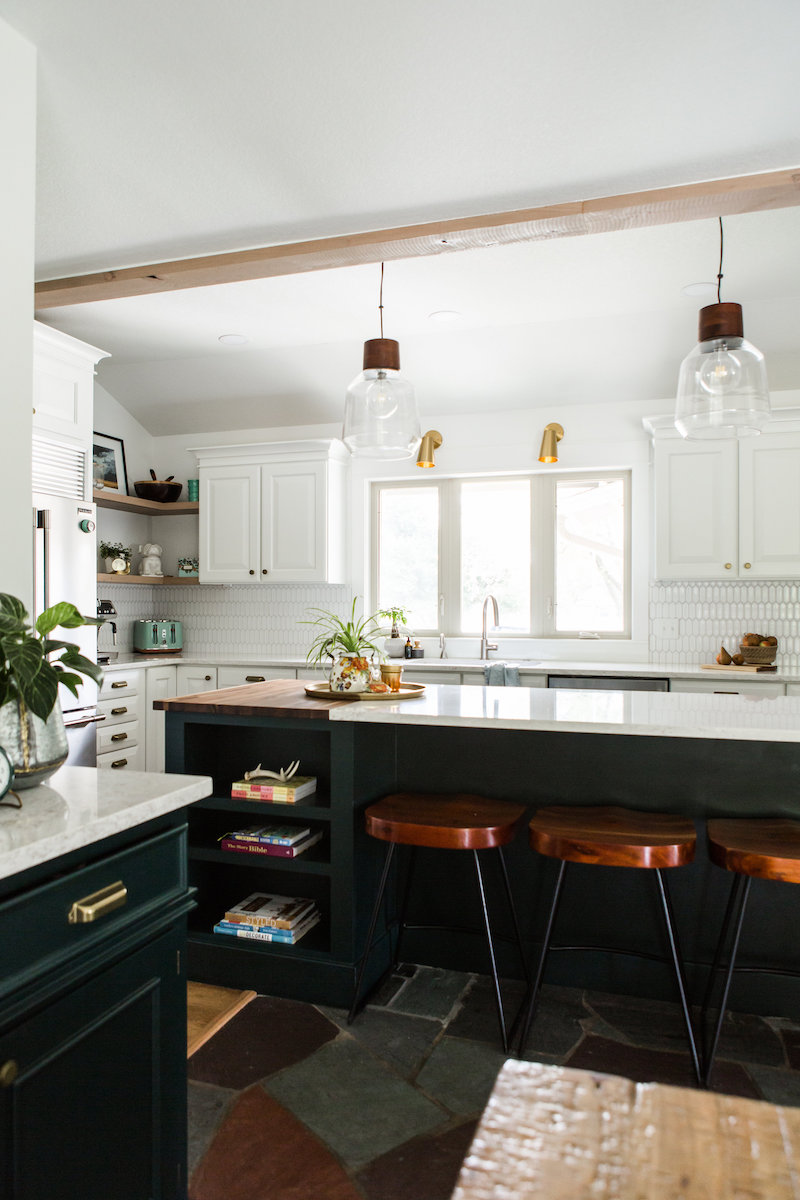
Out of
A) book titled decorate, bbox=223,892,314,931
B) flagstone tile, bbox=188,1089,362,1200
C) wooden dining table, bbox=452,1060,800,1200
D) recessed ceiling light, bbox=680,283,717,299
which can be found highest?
recessed ceiling light, bbox=680,283,717,299

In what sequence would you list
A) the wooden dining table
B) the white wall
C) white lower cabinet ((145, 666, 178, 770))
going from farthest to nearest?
white lower cabinet ((145, 666, 178, 770))
the white wall
the wooden dining table

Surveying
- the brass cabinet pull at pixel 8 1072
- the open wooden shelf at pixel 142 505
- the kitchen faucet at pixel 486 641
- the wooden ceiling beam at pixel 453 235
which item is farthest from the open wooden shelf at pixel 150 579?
the brass cabinet pull at pixel 8 1072

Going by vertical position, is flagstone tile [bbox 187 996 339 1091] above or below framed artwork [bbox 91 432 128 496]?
below

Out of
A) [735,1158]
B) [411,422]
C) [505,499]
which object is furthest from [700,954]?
[505,499]

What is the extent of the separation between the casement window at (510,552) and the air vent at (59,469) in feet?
Answer: 7.11

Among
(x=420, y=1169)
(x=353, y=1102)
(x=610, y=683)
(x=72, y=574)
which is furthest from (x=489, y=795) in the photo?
(x=72, y=574)

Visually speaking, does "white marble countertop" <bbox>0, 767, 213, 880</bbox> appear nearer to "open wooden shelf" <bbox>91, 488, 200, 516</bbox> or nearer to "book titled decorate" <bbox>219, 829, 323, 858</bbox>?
"book titled decorate" <bbox>219, 829, 323, 858</bbox>

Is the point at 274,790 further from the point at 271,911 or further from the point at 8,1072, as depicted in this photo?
the point at 8,1072

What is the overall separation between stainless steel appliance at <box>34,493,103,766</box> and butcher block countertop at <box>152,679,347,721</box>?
1255 millimetres

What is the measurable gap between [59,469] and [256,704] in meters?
2.33

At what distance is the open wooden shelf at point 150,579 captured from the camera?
5.64m

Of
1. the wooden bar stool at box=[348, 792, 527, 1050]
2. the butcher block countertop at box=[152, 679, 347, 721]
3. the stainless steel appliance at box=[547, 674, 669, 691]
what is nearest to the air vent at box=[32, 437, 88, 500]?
the butcher block countertop at box=[152, 679, 347, 721]

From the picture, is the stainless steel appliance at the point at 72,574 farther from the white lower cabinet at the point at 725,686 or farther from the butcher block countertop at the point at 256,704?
the white lower cabinet at the point at 725,686

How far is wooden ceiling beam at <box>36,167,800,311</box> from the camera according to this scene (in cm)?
270
